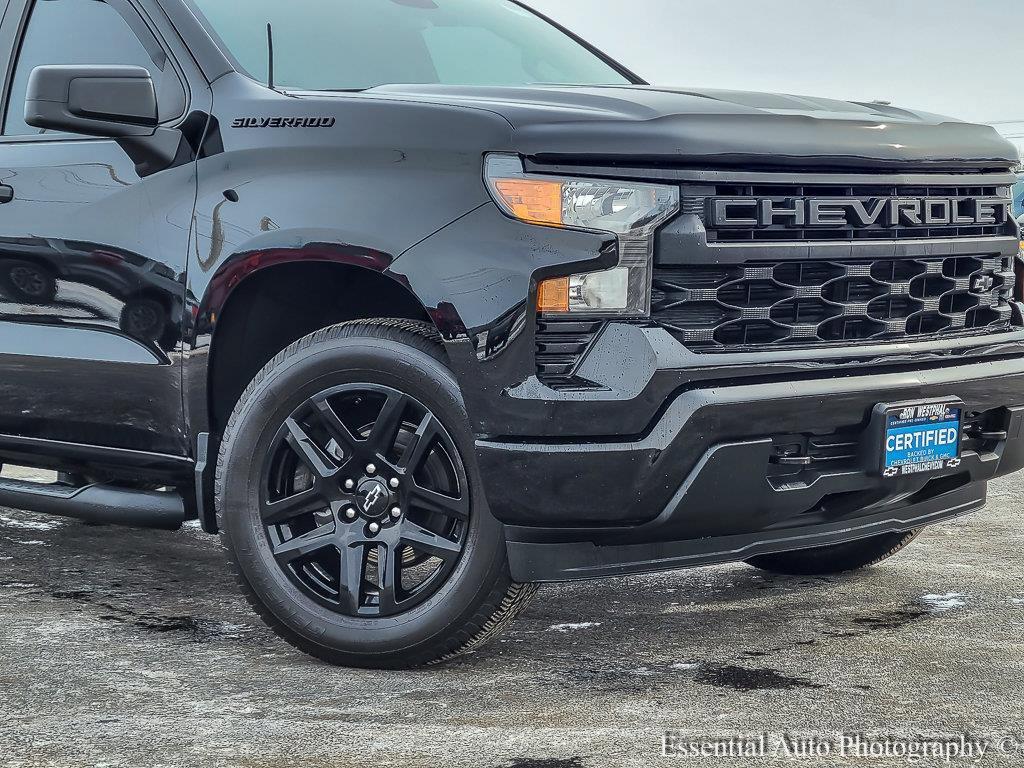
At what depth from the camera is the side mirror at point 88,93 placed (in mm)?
3654

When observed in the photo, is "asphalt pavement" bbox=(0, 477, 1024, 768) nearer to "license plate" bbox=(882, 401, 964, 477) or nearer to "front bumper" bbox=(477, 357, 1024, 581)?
"front bumper" bbox=(477, 357, 1024, 581)

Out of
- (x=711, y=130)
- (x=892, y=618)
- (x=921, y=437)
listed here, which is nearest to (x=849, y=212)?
(x=711, y=130)

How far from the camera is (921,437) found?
11.2 feet

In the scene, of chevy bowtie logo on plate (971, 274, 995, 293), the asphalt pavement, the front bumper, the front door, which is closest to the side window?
the front door

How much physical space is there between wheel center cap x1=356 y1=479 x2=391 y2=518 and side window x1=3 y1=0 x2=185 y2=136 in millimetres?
1236

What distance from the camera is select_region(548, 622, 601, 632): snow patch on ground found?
3849 millimetres

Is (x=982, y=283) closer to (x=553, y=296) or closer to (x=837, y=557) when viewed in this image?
(x=837, y=557)

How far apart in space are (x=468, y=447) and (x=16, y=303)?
157 cm

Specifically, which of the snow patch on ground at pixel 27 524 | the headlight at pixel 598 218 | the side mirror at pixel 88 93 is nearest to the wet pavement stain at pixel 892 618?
the headlight at pixel 598 218

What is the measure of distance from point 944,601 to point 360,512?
1.80 metres

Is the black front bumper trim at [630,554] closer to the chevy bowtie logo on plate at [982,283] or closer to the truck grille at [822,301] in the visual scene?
the truck grille at [822,301]

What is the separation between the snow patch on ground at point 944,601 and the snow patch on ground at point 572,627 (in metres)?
0.97

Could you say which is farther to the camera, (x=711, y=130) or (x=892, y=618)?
(x=892, y=618)

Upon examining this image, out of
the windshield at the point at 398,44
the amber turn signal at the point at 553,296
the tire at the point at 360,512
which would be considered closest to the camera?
the amber turn signal at the point at 553,296
